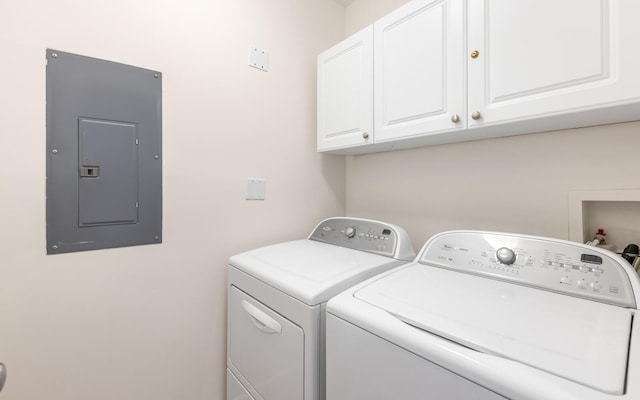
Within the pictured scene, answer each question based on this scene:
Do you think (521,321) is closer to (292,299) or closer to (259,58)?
(292,299)

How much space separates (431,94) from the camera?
1.15 m

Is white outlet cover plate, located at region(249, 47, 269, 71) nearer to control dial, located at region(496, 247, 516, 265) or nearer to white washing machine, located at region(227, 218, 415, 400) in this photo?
white washing machine, located at region(227, 218, 415, 400)

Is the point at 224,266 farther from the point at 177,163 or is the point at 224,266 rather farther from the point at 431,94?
the point at 431,94

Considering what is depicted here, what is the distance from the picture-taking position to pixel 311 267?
1116 millimetres

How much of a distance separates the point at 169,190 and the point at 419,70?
4.11 ft

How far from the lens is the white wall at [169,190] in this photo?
987 mm

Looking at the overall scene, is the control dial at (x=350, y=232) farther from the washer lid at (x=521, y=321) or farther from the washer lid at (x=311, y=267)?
the washer lid at (x=521, y=321)

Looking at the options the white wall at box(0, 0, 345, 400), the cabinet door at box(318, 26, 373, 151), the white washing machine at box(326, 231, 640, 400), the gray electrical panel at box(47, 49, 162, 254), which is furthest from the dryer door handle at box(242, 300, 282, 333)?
the cabinet door at box(318, 26, 373, 151)

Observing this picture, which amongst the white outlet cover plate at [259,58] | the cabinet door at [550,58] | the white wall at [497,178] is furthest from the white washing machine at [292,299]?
the white outlet cover plate at [259,58]

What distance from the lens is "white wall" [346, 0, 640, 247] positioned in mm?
1035

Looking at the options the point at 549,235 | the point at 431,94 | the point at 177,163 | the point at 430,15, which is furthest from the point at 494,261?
the point at 177,163

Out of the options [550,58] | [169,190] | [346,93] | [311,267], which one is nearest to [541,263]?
[550,58]

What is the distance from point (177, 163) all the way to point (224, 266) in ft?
1.87

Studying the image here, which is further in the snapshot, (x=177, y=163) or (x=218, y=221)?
(x=218, y=221)
